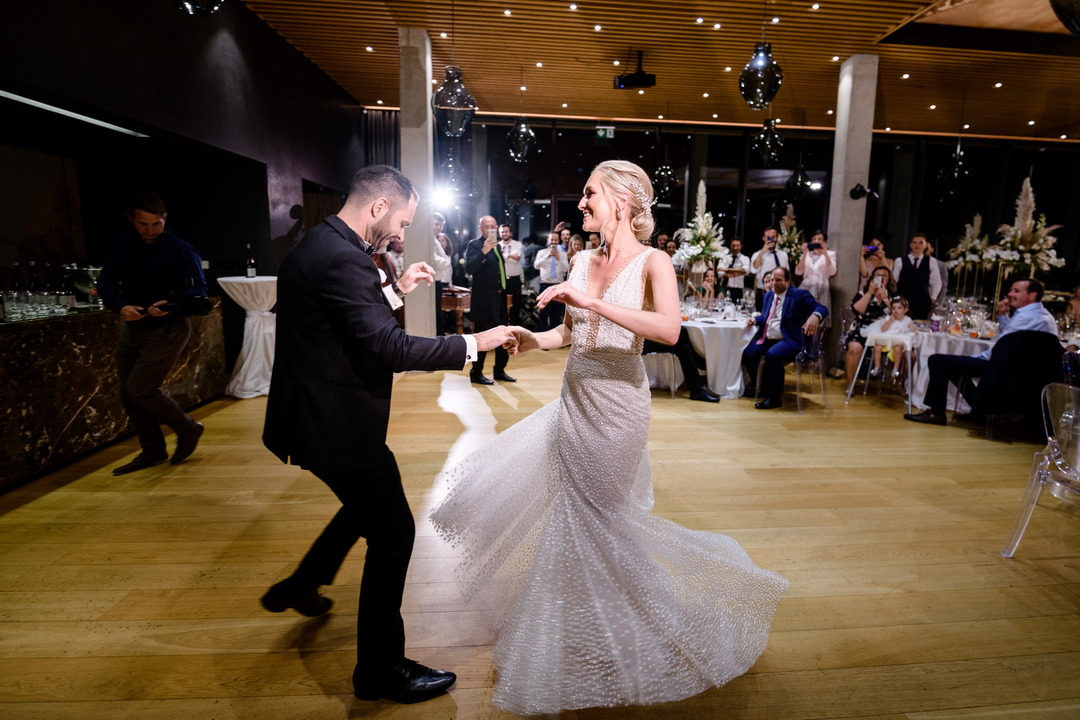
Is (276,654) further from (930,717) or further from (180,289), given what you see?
(180,289)

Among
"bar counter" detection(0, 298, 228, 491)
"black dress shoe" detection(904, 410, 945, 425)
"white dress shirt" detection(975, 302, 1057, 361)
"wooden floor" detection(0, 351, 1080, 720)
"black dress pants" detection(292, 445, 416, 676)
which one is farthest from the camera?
"black dress shoe" detection(904, 410, 945, 425)

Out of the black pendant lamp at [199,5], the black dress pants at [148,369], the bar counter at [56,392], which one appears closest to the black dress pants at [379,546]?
the black pendant lamp at [199,5]

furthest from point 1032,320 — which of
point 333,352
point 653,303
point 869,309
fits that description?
point 333,352

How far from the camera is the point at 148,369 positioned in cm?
367

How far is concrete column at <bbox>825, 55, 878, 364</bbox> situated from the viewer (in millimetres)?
7340

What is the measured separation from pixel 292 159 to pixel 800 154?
966 cm

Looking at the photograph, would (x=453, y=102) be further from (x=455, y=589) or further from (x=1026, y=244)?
(x=1026, y=244)

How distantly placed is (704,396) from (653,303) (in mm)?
4078

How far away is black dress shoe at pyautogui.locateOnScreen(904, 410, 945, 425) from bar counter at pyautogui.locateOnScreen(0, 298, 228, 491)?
21.6ft

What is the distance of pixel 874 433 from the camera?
191 inches

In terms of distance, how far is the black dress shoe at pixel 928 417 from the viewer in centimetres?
517

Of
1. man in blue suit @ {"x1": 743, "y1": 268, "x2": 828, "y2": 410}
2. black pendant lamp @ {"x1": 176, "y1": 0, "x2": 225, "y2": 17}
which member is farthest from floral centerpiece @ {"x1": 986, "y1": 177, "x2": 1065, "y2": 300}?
black pendant lamp @ {"x1": 176, "y1": 0, "x2": 225, "y2": 17}

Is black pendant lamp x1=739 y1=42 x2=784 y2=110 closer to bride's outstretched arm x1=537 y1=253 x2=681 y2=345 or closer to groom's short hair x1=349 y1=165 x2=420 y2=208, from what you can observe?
bride's outstretched arm x1=537 y1=253 x2=681 y2=345

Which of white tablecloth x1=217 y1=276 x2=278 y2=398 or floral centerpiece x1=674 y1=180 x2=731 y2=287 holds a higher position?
floral centerpiece x1=674 y1=180 x2=731 y2=287
